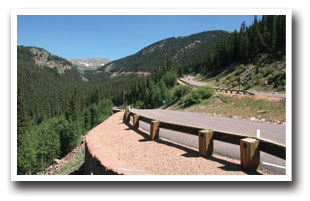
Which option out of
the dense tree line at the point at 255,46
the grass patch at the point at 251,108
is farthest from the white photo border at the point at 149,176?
the dense tree line at the point at 255,46

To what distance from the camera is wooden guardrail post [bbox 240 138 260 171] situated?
5062 mm

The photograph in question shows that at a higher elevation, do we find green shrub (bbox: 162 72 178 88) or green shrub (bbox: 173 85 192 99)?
green shrub (bbox: 162 72 178 88)

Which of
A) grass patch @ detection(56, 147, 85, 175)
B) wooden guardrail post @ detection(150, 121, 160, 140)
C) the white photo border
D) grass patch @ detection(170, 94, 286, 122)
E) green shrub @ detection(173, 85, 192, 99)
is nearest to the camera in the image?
the white photo border

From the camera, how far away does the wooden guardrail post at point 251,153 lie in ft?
16.6

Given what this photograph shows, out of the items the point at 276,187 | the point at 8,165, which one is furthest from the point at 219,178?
the point at 8,165

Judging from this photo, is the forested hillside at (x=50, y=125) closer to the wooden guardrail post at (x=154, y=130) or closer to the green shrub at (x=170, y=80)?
the wooden guardrail post at (x=154, y=130)

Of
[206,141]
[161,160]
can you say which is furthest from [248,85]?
[161,160]

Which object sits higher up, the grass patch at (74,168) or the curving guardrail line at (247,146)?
the curving guardrail line at (247,146)

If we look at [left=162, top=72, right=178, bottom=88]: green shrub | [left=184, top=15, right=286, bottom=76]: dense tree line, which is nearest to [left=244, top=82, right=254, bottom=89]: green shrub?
[left=184, top=15, right=286, bottom=76]: dense tree line

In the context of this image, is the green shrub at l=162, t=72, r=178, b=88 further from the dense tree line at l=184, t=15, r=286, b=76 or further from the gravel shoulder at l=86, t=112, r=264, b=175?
the gravel shoulder at l=86, t=112, r=264, b=175

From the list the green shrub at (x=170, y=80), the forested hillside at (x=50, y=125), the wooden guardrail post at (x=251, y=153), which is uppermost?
the green shrub at (x=170, y=80)

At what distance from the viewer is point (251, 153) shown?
5.08 m

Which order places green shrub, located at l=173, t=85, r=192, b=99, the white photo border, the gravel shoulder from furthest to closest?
green shrub, located at l=173, t=85, r=192, b=99, the gravel shoulder, the white photo border

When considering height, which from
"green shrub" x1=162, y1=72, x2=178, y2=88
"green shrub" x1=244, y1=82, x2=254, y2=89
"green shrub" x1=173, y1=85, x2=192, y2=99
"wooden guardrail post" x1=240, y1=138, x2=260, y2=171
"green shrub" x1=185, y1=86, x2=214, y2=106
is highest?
"green shrub" x1=162, y1=72, x2=178, y2=88
